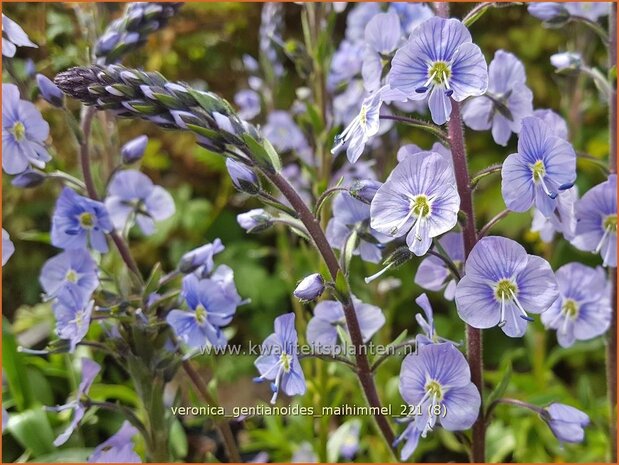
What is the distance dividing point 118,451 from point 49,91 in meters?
0.74

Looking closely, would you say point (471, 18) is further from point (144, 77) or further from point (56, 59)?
point (56, 59)

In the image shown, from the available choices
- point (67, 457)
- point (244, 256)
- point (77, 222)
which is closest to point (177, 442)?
point (67, 457)

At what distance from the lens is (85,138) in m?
1.47

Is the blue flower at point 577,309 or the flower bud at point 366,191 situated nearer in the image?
the flower bud at point 366,191

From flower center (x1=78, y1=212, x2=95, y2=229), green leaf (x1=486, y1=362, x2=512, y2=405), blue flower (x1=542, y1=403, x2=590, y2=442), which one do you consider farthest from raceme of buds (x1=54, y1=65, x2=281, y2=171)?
blue flower (x1=542, y1=403, x2=590, y2=442)

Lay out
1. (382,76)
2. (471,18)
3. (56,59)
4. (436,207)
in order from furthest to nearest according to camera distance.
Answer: (56,59)
(382,76)
(471,18)
(436,207)

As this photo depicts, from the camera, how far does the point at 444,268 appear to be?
1.34 m

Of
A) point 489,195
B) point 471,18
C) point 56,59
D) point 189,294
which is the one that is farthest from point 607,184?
point 489,195

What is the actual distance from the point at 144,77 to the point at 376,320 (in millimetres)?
633

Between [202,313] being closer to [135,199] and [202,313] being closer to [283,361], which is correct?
[283,361]

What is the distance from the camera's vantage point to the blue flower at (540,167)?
3.61 feet

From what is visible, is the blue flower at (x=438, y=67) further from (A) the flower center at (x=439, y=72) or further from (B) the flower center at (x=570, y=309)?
(B) the flower center at (x=570, y=309)

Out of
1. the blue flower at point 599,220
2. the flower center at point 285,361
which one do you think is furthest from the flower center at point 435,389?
the blue flower at point 599,220

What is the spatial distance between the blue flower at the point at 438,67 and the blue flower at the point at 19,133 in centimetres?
72
